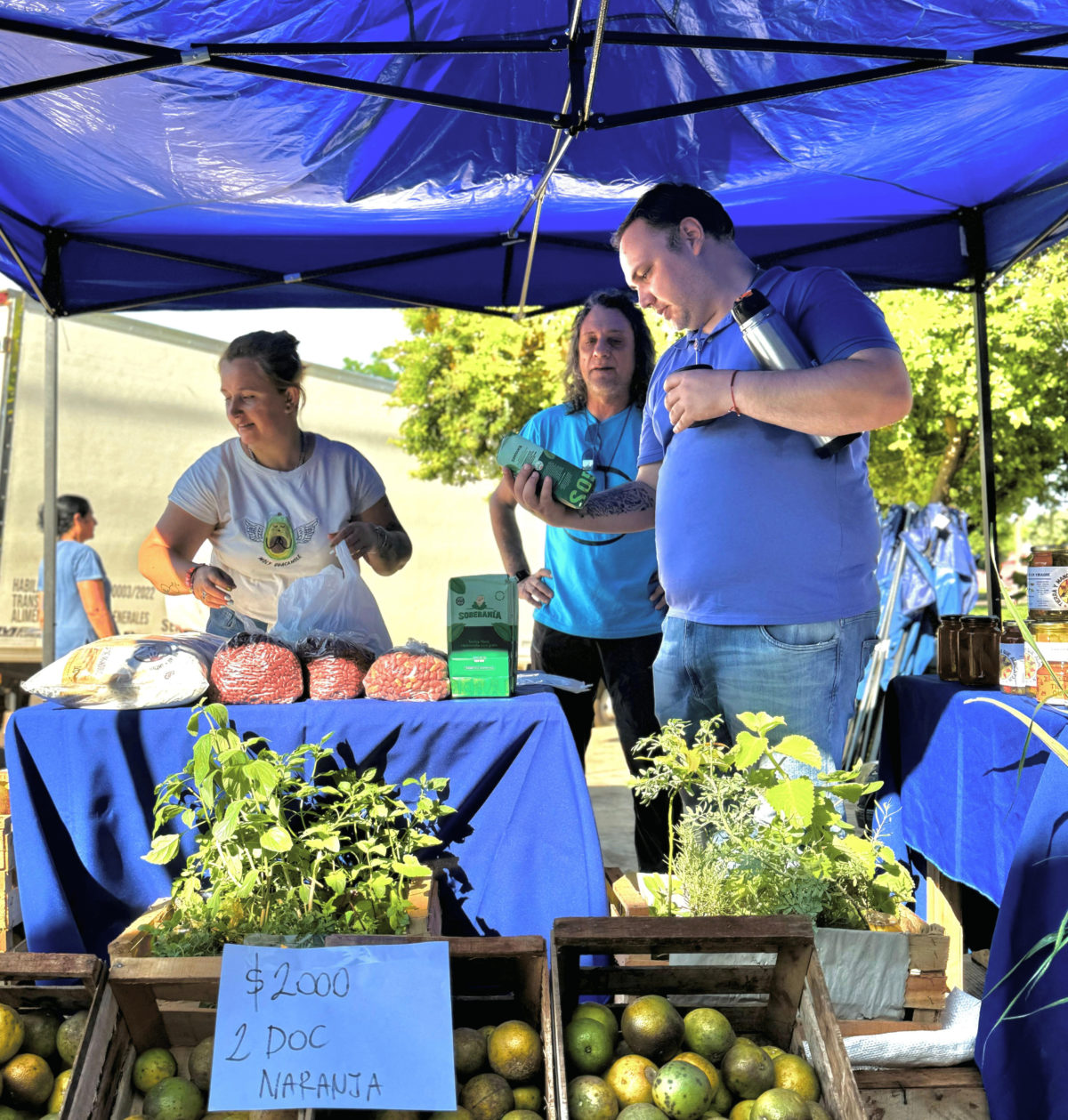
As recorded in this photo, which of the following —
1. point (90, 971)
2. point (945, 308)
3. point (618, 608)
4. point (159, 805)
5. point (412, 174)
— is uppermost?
point (945, 308)

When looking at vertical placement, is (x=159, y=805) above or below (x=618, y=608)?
below

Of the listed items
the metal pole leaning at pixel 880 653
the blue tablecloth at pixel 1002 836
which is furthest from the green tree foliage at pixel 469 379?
the blue tablecloth at pixel 1002 836

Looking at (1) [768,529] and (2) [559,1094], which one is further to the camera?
(1) [768,529]

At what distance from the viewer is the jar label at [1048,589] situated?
181 centimetres

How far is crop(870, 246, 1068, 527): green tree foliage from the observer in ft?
27.8

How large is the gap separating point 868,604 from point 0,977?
4.70ft

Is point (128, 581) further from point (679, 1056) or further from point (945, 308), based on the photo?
point (679, 1056)

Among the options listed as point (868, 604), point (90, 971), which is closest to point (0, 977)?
point (90, 971)

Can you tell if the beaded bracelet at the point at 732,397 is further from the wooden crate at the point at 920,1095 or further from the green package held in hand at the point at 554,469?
the wooden crate at the point at 920,1095

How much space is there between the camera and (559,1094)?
3.82 ft

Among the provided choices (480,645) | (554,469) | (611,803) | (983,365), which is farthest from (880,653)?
(480,645)

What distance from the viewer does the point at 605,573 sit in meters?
2.75

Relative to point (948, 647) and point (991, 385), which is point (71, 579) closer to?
point (948, 647)

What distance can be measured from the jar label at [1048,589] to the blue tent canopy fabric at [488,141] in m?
1.05
